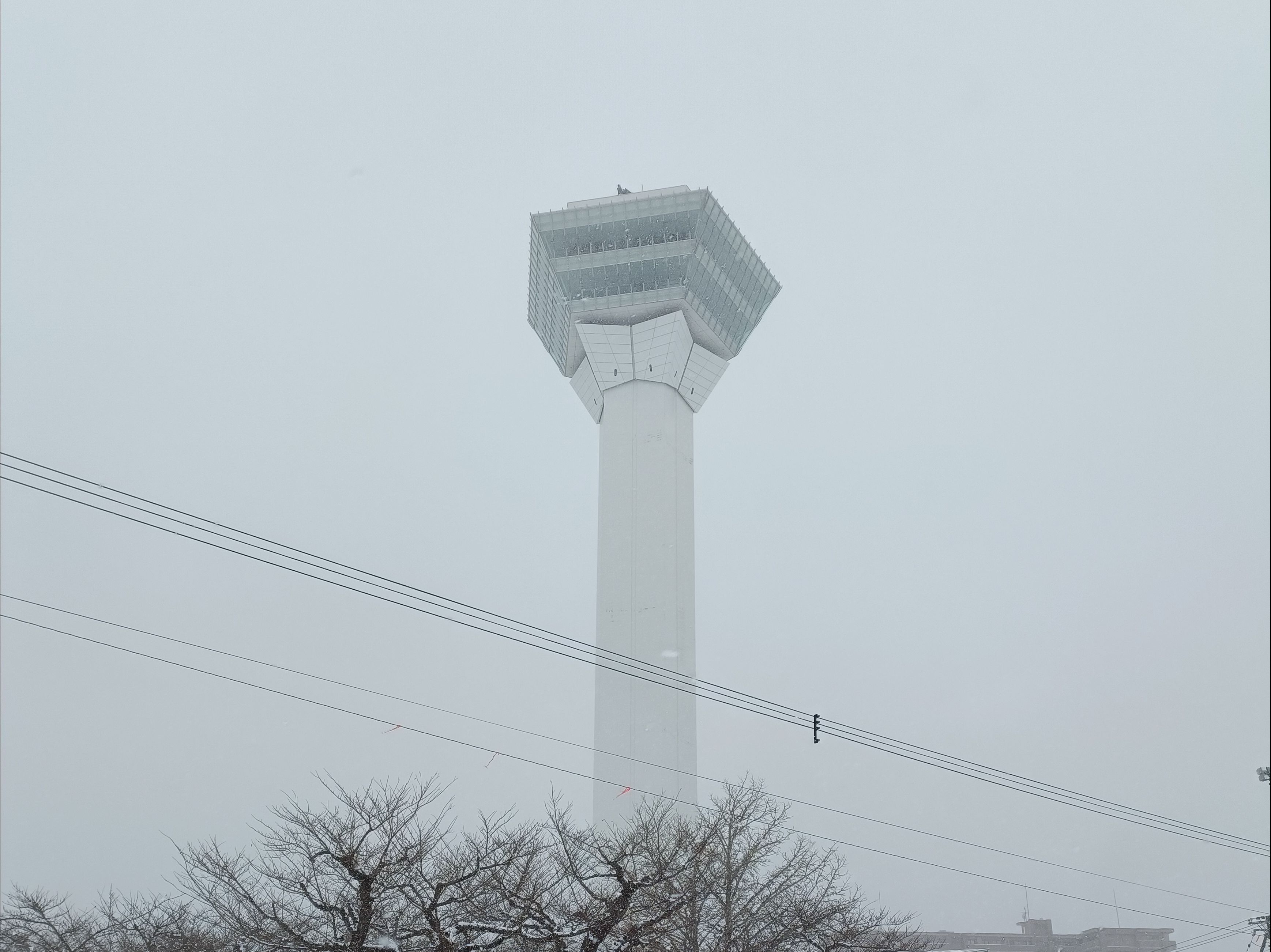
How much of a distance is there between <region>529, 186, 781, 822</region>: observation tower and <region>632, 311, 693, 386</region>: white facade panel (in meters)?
0.09

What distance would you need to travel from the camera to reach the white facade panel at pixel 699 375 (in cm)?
7931

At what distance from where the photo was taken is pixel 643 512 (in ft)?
243

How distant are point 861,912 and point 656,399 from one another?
156 feet

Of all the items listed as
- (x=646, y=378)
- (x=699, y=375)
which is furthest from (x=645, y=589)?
(x=699, y=375)

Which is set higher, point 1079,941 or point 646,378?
point 646,378

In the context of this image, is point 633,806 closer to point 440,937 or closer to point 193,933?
point 193,933

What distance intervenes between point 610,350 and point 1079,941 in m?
73.3

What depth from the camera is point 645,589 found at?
2827 inches

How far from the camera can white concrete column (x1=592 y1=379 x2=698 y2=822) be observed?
67.6 metres

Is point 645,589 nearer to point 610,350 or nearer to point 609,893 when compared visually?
point 610,350

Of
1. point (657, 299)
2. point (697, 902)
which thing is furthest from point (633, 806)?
point (697, 902)

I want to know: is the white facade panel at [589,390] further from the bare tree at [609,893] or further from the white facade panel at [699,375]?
the bare tree at [609,893]

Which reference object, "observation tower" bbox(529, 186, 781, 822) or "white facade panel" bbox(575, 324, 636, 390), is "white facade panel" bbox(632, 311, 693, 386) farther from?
"white facade panel" bbox(575, 324, 636, 390)

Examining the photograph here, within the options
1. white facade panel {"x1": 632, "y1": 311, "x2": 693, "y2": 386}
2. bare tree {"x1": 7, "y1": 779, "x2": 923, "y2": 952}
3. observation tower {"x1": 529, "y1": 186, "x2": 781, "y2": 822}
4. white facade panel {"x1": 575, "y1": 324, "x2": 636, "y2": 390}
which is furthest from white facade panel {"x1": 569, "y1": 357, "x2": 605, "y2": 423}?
bare tree {"x1": 7, "y1": 779, "x2": 923, "y2": 952}
